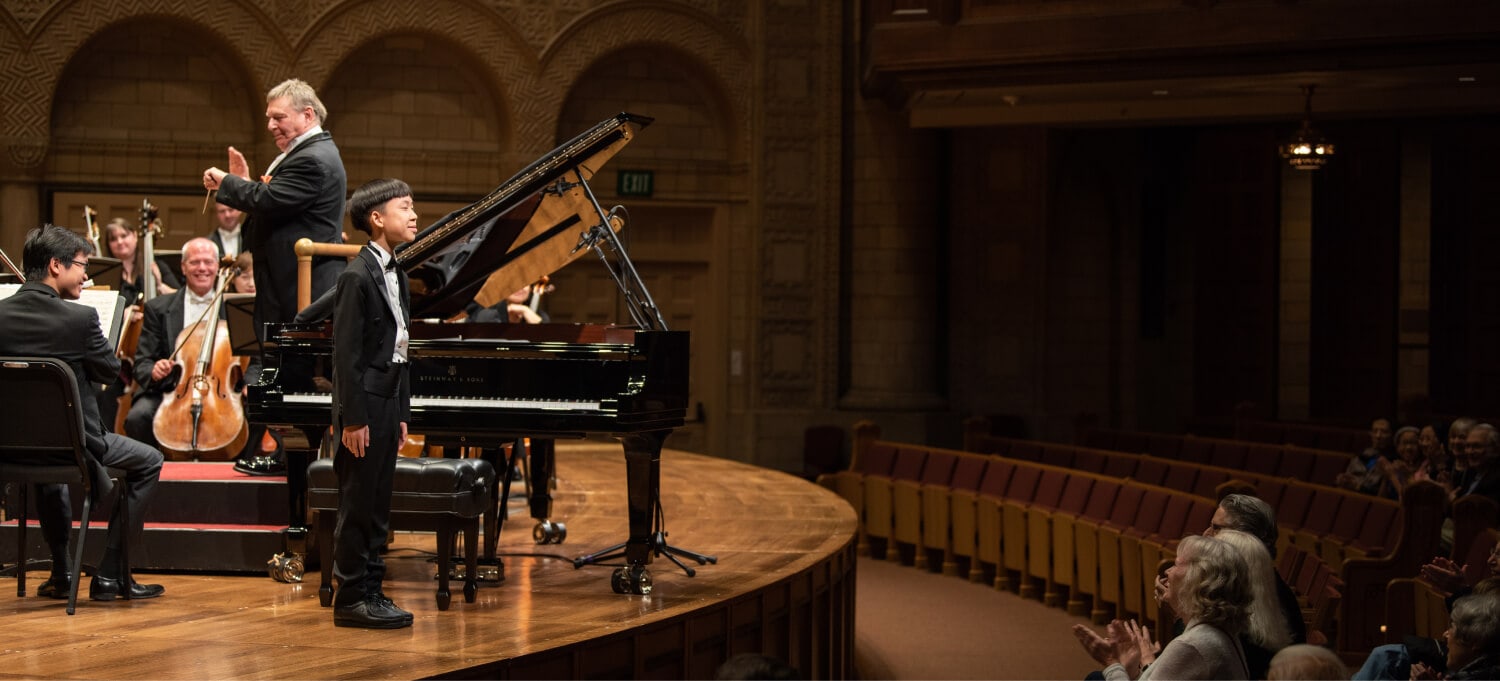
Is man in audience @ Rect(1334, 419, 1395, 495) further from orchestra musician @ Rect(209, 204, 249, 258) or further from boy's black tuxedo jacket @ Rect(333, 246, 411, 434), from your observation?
orchestra musician @ Rect(209, 204, 249, 258)

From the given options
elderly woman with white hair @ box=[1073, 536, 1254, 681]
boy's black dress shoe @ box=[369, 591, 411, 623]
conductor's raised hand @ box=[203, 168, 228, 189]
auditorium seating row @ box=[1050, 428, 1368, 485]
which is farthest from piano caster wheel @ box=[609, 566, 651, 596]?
auditorium seating row @ box=[1050, 428, 1368, 485]

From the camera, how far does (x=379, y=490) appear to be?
4.54 m

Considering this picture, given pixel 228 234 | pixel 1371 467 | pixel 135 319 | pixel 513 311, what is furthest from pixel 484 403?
pixel 1371 467

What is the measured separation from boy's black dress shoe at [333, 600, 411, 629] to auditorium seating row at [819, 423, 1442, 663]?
10.1ft

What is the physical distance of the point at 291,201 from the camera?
5316 mm

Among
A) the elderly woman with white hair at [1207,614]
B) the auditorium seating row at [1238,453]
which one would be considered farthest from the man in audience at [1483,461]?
the elderly woman with white hair at [1207,614]

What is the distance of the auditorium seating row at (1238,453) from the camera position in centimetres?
849

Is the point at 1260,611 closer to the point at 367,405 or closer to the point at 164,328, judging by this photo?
the point at 367,405

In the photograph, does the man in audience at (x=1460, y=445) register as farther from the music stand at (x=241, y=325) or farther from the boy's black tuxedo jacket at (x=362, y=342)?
the music stand at (x=241, y=325)

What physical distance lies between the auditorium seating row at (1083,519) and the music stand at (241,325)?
3.93 m

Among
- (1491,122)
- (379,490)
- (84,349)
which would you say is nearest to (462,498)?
(379,490)

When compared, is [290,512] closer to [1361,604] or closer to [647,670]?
[647,670]

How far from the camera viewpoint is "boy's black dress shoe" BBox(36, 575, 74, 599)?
199 inches

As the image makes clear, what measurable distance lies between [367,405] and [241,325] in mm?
1993
